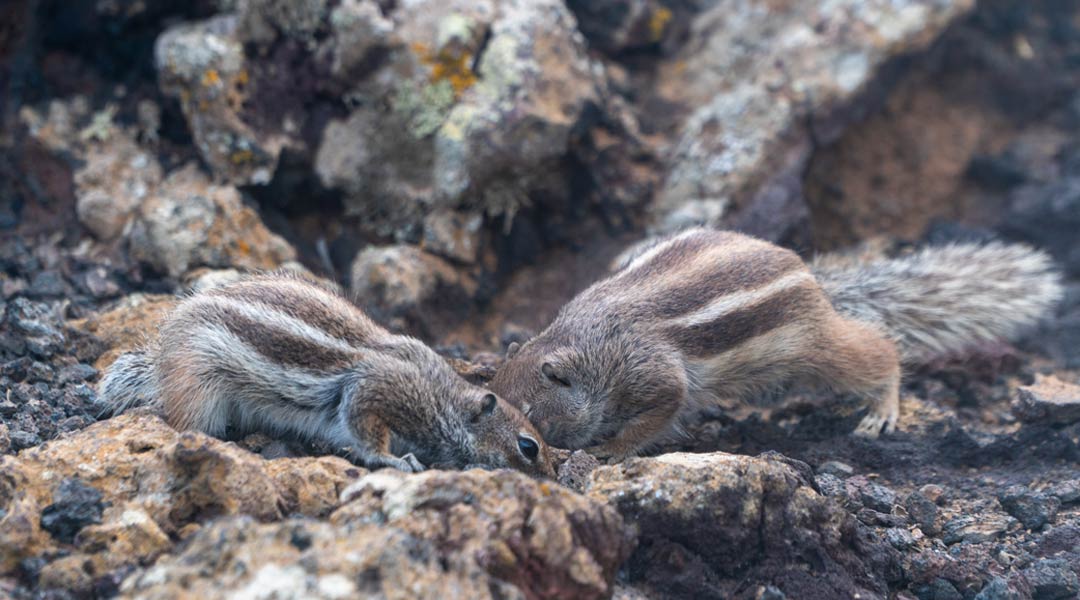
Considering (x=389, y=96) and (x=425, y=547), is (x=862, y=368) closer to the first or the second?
(x=425, y=547)

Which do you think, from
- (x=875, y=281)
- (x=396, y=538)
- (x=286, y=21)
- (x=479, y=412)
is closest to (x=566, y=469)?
(x=479, y=412)

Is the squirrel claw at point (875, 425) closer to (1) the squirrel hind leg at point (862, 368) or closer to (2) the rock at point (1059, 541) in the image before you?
(1) the squirrel hind leg at point (862, 368)

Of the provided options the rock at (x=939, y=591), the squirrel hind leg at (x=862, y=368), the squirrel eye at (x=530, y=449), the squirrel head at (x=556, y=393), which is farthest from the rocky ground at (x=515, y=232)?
the squirrel head at (x=556, y=393)

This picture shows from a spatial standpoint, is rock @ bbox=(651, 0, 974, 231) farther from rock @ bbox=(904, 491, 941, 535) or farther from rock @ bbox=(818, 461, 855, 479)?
rock @ bbox=(904, 491, 941, 535)

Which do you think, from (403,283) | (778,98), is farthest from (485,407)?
(778,98)

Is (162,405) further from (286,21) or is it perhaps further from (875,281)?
(875,281)

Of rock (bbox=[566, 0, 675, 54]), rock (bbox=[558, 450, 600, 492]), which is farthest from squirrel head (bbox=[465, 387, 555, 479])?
rock (bbox=[566, 0, 675, 54])
